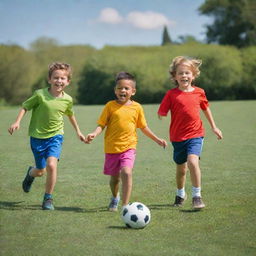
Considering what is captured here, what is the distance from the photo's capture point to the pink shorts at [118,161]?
21.1 feet

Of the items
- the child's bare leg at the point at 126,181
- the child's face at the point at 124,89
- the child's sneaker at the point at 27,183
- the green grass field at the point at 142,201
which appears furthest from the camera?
the child's sneaker at the point at 27,183

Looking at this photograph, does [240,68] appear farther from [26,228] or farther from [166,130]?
[26,228]

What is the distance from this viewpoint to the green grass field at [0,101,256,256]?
489 centimetres

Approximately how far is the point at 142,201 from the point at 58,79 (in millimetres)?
1800

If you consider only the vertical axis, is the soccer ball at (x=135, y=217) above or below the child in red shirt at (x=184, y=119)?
below

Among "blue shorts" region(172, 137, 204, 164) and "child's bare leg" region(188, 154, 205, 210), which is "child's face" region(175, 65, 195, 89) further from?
"child's bare leg" region(188, 154, 205, 210)

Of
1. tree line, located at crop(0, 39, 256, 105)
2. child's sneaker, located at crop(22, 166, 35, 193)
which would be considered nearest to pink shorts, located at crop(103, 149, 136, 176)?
child's sneaker, located at crop(22, 166, 35, 193)

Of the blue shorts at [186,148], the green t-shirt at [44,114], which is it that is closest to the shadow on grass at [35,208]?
the green t-shirt at [44,114]

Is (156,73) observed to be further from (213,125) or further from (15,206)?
(15,206)

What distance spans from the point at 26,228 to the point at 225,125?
46.0 ft

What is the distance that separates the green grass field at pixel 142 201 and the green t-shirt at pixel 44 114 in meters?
0.87

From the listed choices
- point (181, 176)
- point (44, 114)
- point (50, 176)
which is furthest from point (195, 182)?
point (44, 114)

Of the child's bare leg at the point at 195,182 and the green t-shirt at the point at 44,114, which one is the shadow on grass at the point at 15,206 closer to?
the green t-shirt at the point at 44,114

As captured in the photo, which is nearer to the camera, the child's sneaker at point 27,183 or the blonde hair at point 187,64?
the blonde hair at point 187,64
